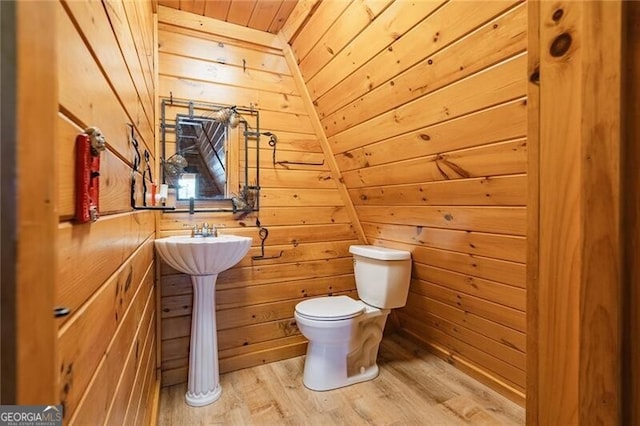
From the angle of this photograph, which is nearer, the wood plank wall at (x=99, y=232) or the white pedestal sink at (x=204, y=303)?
the wood plank wall at (x=99, y=232)

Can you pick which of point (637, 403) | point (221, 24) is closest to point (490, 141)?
point (637, 403)

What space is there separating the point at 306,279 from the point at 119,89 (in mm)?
1761

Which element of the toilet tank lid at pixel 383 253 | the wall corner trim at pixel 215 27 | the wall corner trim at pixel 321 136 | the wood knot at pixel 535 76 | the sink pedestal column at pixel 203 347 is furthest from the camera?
the wall corner trim at pixel 321 136

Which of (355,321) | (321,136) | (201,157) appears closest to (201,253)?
(201,157)

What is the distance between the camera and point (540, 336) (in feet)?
1.84

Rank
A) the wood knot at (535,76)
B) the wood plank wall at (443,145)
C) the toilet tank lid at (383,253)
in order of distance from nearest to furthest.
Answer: the wood knot at (535,76) → the wood plank wall at (443,145) → the toilet tank lid at (383,253)

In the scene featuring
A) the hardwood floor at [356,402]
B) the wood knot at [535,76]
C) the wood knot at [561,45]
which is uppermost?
the wood knot at [561,45]

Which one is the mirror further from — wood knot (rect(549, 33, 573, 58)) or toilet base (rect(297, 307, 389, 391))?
wood knot (rect(549, 33, 573, 58))

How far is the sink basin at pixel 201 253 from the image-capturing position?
155 centimetres

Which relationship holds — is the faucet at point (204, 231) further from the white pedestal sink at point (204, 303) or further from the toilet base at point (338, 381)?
the toilet base at point (338, 381)

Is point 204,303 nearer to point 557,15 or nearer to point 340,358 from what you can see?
point 340,358

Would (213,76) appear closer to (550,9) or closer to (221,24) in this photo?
(221,24)

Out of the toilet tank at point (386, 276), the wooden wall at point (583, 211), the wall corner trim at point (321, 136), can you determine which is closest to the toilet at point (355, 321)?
the toilet tank at point (386, 276)

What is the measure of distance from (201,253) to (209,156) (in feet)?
2.50
